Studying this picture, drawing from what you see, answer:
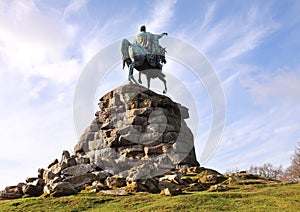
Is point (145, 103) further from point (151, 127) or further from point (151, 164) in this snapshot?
point (151, 164)

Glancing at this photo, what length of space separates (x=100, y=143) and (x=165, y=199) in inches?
529

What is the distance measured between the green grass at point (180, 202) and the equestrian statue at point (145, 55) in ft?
51.0

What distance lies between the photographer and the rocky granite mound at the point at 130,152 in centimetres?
2050

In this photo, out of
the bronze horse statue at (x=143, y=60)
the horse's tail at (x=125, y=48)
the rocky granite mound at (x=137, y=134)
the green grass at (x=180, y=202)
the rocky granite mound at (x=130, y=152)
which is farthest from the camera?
the horse's tail at (x=125, y=48)

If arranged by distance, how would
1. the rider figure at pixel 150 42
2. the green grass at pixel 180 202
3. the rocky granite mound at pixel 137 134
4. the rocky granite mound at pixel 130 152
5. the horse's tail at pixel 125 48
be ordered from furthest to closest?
1. the rider figure at pixel 150 42
2. the horse's tail at pixel 125 48
3. the rocky granite mound at pixel 137 134
4. the rocky granite mound at pixel 130 152
5. the green grass at pixel 180 202

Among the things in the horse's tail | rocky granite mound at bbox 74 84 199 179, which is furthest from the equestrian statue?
rocky granite mound at bbox 74 84 199 179

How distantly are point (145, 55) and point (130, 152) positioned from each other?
8.89 m

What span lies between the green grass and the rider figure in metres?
16.8

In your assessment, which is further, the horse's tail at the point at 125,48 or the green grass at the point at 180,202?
the horse's tail at the point at 125,48

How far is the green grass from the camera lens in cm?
1395

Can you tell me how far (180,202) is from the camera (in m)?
14.7

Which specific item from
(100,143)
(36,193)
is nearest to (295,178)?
Result: (100,143)

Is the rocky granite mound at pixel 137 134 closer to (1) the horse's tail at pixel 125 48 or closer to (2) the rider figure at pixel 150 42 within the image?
(1) the horse's tail at pixel 125 48

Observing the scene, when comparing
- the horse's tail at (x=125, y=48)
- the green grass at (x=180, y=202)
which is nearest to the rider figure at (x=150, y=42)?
the horse's tail at (x=125, y=48)
